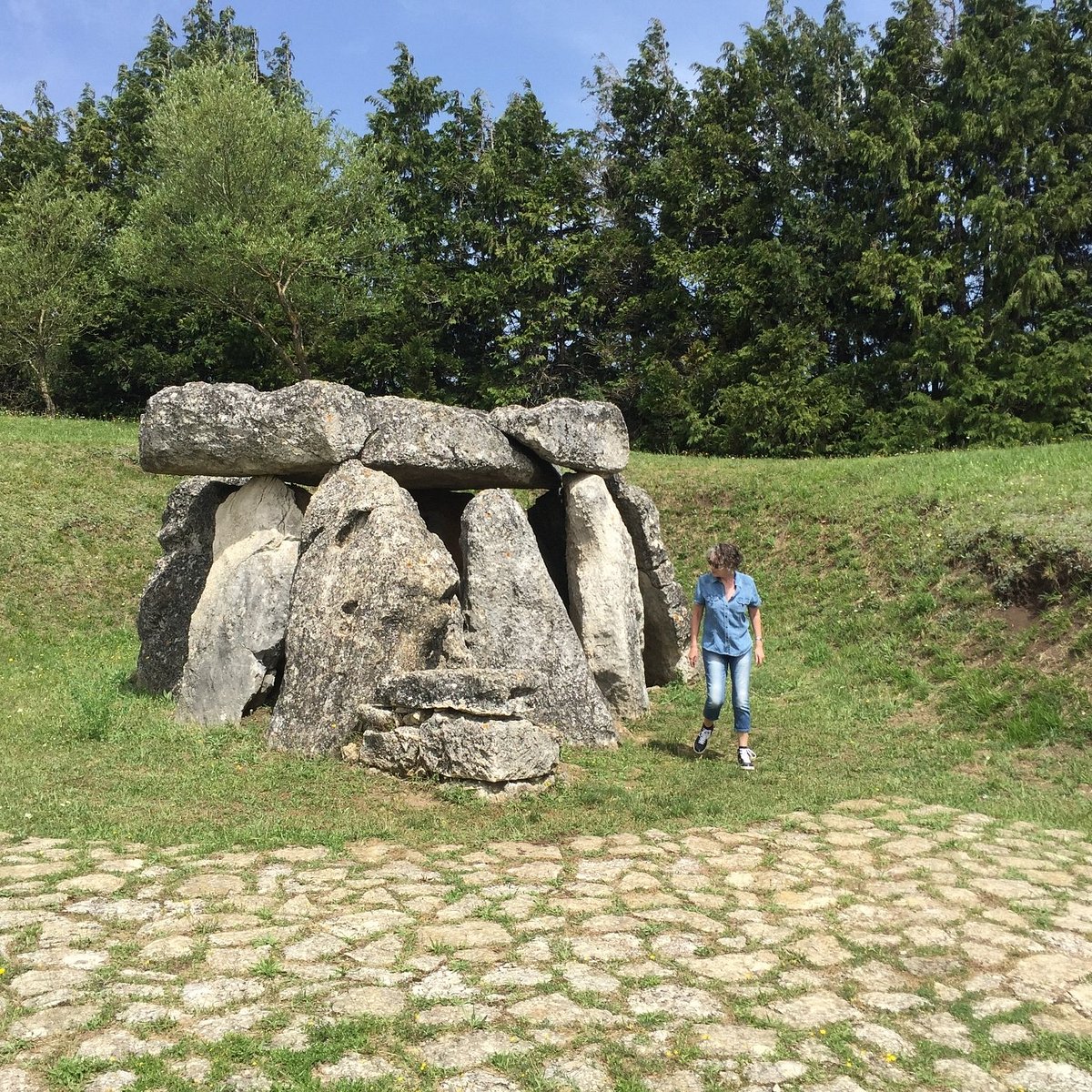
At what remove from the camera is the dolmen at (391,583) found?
9266mm

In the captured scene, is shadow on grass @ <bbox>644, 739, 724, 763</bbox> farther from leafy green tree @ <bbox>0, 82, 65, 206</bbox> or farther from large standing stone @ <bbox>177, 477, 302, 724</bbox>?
leafy green tree @ <bbox>0, 82, 65, 206</bbox>

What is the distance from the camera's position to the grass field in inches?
326

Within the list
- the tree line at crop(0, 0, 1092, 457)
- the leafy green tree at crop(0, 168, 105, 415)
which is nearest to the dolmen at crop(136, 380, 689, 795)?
the tree line at crop(0, 0, 1092, 457)

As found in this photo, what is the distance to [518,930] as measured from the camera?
5852 mm

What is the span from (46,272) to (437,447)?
23.4m

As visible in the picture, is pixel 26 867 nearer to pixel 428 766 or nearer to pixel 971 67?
pixel 428 766

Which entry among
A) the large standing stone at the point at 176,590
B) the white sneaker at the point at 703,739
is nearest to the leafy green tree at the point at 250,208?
the large standing stone at the point at 176,590

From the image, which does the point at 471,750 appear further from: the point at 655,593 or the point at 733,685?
the point at 655,593

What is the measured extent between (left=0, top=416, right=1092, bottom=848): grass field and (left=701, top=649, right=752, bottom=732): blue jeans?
1.58 ft

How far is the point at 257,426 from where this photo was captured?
35.4 ft

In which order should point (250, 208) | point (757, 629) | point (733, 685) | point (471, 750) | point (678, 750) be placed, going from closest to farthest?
point (471, 750)
point (757, 629)
point (733, 685)
point (678, 750)
point (250, 208)

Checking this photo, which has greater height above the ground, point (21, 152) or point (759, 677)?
point (21, 152)

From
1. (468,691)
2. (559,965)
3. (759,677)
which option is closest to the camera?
(559,965)

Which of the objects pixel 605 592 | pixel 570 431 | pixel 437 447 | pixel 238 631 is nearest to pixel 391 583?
pixel 437 447
